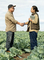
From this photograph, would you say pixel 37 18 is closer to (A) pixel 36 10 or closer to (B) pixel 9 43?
(A) pixel 36 10

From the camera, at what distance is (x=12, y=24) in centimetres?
521

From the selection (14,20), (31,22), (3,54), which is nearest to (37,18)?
(31,22)

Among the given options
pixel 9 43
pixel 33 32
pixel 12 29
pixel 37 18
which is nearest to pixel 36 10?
pixel 37 18

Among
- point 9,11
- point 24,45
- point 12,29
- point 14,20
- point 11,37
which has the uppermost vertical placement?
point 9,11

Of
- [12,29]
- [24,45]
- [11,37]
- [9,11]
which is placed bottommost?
[24,45]

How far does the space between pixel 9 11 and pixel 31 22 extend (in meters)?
0.99

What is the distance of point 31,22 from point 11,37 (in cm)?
101

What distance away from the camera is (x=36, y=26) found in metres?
5.04

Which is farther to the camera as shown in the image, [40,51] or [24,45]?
[24,45]

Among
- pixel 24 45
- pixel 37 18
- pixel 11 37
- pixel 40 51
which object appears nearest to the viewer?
pixel 40 51

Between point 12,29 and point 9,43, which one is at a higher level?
point 12,29

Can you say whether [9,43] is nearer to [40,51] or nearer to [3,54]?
[3,54]

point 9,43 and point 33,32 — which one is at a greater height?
point 33,32

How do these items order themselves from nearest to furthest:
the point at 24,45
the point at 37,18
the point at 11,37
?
the point at 37,18, the point at 11,37, the point at 24,45
